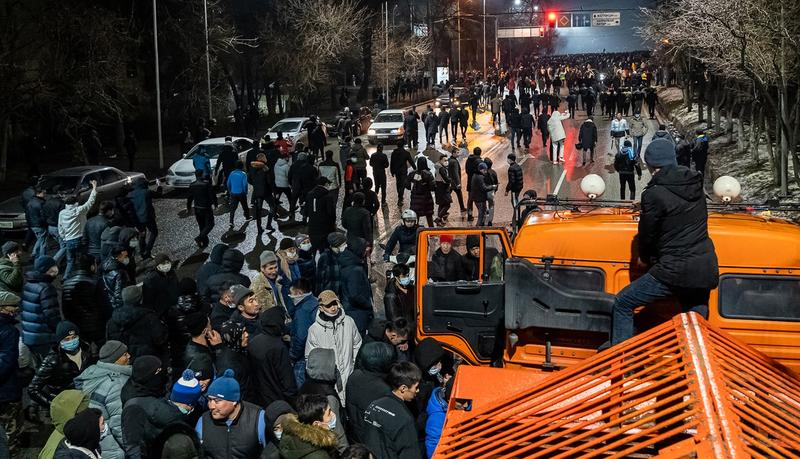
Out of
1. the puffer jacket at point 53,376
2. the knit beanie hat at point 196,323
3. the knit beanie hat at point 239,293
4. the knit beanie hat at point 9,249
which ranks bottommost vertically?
the puffer jacket at point 53,376

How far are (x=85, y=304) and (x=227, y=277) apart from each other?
195 cm

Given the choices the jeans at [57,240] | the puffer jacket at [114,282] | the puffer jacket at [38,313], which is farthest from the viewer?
the jeans at [57,240]

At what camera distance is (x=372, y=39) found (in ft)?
178

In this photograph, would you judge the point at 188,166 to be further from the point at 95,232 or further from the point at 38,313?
the point at 38,313

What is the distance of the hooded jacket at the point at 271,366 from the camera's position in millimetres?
6887

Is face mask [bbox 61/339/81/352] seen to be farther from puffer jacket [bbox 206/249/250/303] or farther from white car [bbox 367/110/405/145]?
white car [bbox 367/110/405/145]

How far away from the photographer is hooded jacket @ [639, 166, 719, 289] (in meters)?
5.66

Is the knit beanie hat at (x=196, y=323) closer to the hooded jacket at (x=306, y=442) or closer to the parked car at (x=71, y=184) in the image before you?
the hooded jacket at (x=306, y=442)

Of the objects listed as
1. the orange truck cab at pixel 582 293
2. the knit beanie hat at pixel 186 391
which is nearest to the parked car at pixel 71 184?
the orange truck cab at pixel 582 293

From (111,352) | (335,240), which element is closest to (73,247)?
(335,240)

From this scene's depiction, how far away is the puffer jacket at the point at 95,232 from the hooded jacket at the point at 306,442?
901 cm

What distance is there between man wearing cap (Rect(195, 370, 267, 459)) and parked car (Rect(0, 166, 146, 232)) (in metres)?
13.2

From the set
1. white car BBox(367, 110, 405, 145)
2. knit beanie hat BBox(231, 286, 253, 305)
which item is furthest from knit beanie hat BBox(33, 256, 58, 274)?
white car BBox(367, 110, 405, 145)

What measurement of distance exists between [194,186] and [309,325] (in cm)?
913
